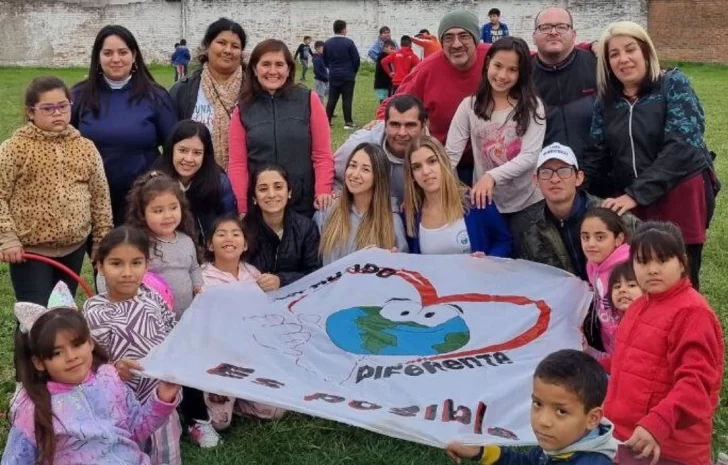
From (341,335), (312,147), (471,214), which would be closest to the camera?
(341,335)

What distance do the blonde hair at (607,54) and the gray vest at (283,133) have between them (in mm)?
1741

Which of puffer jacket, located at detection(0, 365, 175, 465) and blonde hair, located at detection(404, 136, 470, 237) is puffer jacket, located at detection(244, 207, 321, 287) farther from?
puffer jacket, located at detection(0, 365, 175, 465)

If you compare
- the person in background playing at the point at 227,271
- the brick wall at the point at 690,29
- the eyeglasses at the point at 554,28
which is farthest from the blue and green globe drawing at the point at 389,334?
the brick wall at the point at 690,29

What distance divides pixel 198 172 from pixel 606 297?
235 cm

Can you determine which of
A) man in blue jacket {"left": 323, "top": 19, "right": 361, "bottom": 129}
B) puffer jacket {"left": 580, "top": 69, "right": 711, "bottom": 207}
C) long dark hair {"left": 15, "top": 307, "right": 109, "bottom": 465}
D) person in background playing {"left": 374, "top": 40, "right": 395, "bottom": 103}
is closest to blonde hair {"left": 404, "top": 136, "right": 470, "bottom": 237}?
puffer jacket {"left": 580, "top": 69, "right": 711, "bottom": 207}

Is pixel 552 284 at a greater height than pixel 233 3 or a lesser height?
lesser

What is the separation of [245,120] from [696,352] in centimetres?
301

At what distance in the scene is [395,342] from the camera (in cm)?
447

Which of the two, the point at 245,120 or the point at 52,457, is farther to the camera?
the point at 245,120

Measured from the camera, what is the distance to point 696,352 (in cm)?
328

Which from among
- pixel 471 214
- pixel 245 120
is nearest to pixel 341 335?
pixel 471 214

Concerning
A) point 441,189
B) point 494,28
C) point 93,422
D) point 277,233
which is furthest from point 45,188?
point 494,28

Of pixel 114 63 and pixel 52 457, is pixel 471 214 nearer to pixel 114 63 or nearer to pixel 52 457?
pixel 114 63

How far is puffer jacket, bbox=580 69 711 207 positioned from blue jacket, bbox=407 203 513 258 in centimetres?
72
